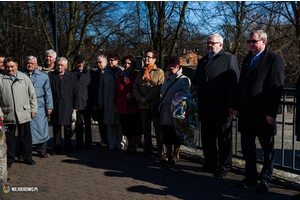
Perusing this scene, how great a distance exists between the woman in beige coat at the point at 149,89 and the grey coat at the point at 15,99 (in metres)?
2.01

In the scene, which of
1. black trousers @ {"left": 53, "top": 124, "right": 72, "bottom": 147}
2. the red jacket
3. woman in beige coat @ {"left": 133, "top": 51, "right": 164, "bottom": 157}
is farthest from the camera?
black trousers @ {"left": 53, "top": 124, "right": 72, "bottom": 147}

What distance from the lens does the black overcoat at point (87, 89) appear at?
749 cm

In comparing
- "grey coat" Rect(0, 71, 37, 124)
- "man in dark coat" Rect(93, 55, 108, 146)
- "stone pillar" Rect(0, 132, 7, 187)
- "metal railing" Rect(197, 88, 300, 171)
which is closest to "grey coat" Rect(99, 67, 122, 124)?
"man in dark coat" Rect(93, 55, 108, 146)

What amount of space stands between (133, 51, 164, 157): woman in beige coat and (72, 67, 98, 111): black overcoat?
48.2 inches

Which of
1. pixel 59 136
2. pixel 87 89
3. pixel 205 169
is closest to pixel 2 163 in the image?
pixel 59 136

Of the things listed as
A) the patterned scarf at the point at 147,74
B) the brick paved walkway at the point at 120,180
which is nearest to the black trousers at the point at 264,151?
the brick paved walkway at the point at 120,180

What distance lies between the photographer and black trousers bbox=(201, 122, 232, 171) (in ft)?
17.6

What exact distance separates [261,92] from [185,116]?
4.51ft

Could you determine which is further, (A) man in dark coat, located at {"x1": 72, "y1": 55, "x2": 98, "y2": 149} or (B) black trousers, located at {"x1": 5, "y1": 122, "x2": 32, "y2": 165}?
(A) man in dark coat, located at {"x1": 72, "y1": 55, "x2": 98, "y2": 149}

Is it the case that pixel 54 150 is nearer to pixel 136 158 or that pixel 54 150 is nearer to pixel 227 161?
pixel 136 158

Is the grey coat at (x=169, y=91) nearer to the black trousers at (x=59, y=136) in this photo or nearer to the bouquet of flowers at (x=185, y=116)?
the bouquet of flowers at (x=185, y=116)

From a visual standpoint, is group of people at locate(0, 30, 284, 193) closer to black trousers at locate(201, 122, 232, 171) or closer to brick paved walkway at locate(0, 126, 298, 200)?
black trousers at locate(201, 122, 232, 171)

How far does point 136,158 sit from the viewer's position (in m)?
6.68

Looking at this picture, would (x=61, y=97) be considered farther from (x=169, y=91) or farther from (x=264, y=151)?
(x=264, y=151)
